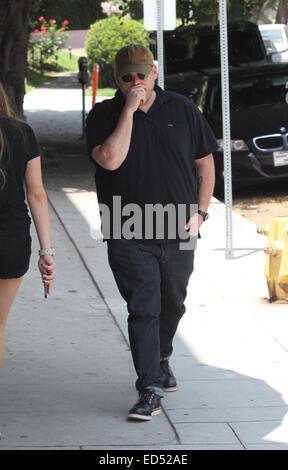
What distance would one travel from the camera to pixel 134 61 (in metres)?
5.46

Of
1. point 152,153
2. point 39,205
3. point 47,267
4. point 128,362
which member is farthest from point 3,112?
point 128,362

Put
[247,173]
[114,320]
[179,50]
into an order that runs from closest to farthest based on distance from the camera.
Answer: [114,320] < [247,173] < [179,50]

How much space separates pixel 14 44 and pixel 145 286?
11.2 metres

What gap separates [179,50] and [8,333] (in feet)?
37.0

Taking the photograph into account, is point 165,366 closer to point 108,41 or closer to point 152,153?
point 152,153


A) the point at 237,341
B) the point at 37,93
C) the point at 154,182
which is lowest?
the point at 37,93

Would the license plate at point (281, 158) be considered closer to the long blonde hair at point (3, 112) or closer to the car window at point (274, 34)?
the long blonde hair at point (3, 112)

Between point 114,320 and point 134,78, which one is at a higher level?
point 134,78

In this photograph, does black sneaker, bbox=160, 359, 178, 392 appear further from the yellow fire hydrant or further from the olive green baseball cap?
the yellow fire hydrant

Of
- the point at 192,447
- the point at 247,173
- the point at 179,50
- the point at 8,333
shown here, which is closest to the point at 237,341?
the point at 8,333

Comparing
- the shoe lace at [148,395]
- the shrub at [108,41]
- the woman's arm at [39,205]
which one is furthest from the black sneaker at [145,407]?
the shrub at [108,41]

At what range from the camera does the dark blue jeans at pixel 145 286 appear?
5531 mm

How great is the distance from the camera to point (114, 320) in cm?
759

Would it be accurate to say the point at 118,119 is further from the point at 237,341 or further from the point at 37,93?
the point at 37,93
